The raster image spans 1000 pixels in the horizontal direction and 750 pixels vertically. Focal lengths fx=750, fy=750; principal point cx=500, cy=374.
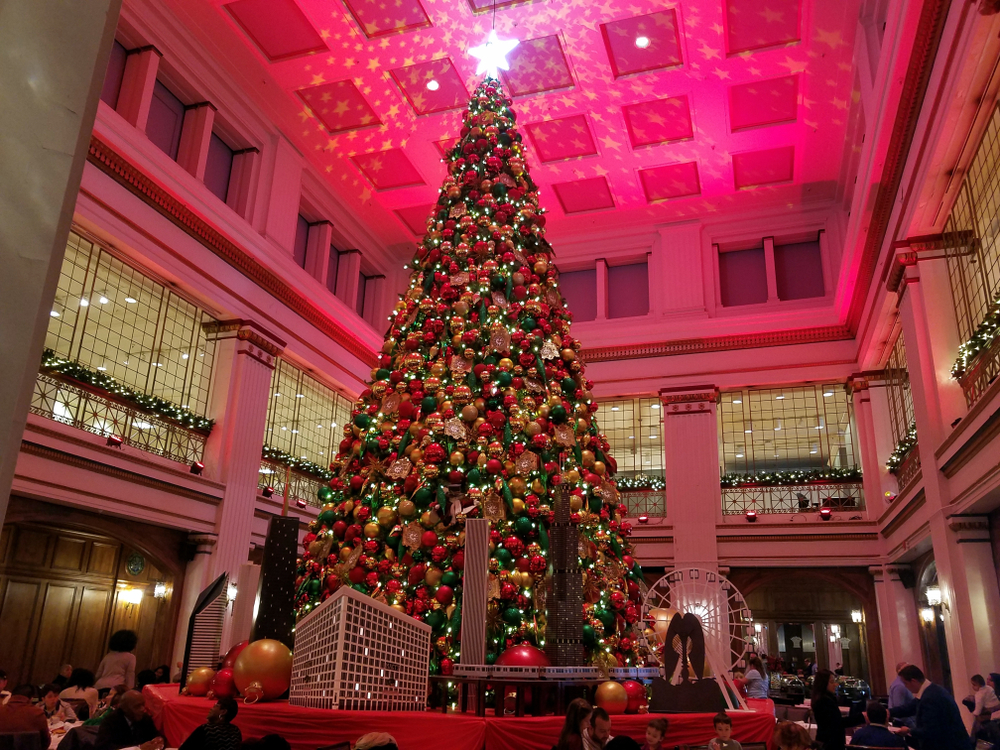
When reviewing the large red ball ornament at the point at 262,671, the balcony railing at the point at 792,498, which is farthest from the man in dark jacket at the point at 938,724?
the balcony railing at the point at 792,498

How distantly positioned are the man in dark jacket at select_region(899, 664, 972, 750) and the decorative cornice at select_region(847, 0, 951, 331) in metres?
6.35

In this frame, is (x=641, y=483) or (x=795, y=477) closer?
(x=795, y=477)

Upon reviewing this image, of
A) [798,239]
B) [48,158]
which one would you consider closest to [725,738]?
[48,158]

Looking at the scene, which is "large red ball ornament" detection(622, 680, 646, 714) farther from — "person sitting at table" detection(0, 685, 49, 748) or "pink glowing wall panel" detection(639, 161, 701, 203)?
"pink glowing wall panel" detection(639, 161, 701, 203)

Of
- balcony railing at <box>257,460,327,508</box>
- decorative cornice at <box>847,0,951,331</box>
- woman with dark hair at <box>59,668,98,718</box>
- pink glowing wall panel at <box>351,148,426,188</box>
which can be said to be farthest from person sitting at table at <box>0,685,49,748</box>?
pink glowing wall panel at <box>351,148,426,188</box>

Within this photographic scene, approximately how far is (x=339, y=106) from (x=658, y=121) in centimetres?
563

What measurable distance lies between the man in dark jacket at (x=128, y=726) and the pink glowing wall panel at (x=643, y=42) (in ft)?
35.4

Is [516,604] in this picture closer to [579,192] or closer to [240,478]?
[240,478]

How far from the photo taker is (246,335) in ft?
40.1

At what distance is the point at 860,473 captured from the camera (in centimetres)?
1373

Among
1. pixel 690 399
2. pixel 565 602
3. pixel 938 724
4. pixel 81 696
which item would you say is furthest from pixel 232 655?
pixel 690 399

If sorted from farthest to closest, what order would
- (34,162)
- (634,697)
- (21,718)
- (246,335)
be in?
(246,335), (634,697), (21,718), (34,162)

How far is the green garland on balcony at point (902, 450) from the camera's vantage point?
11.1 metres

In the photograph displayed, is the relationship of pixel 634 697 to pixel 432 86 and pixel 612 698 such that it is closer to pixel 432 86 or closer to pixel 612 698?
pixel 612 698
